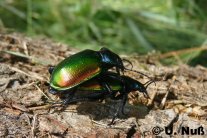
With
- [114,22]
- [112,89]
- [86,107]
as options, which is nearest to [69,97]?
[86,107]

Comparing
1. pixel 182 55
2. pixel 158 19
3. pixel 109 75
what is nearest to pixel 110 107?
pixel 109 75

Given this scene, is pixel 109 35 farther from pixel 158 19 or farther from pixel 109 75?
pixel 109 75

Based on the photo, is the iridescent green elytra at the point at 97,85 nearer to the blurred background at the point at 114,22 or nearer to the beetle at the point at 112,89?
the beetle at the point at 112,89

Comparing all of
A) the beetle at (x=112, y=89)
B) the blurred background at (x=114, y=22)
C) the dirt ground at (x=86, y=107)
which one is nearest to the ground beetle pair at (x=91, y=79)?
the beetle at (x=112, y=89)

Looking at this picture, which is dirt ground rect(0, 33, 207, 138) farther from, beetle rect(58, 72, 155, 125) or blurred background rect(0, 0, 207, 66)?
blurred background rect(0, 0, 207, 66)

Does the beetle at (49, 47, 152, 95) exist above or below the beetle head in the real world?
below

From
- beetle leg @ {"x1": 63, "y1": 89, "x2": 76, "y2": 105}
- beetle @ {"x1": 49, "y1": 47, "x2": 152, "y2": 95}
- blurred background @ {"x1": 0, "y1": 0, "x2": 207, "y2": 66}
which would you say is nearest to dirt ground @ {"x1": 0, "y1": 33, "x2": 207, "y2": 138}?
beetle leg @ {"x1": 63, "y1": 89, "x2": 76, "y2": 105}

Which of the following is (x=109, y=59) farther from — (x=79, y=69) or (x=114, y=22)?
(x=114, y=22)
